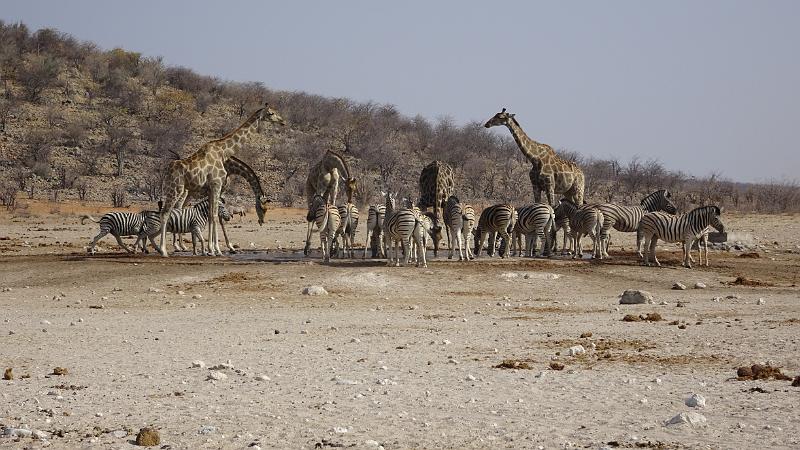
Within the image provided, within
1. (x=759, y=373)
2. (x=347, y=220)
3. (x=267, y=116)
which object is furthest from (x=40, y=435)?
(x=267, y=116)

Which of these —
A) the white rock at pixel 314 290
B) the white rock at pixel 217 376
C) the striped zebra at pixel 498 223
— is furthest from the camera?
the striped zebra at pixel 498 223

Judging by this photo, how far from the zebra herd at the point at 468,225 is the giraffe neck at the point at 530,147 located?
92.3 inches

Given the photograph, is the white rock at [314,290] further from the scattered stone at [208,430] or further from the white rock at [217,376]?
the scattered stone at [208,430]

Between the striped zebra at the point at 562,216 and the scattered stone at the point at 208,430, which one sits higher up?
the striped zebra at the point at 562,216

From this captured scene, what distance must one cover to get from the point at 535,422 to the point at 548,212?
15290mm

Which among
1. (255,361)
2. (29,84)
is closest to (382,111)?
→ (29,84)

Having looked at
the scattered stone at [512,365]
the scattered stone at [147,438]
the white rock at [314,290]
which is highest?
the white rock at [314,290]

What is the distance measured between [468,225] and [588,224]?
107 inches

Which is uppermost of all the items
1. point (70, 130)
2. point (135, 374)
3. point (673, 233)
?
point (70, 130)

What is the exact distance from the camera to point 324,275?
1967 centimetres

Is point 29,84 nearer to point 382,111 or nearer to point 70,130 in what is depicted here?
point 70,130

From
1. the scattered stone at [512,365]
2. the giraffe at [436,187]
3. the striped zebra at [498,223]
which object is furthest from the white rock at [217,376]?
the giraffe at [436,187]

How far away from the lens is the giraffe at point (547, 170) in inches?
1036

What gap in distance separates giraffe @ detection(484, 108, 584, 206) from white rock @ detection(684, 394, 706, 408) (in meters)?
17.8
